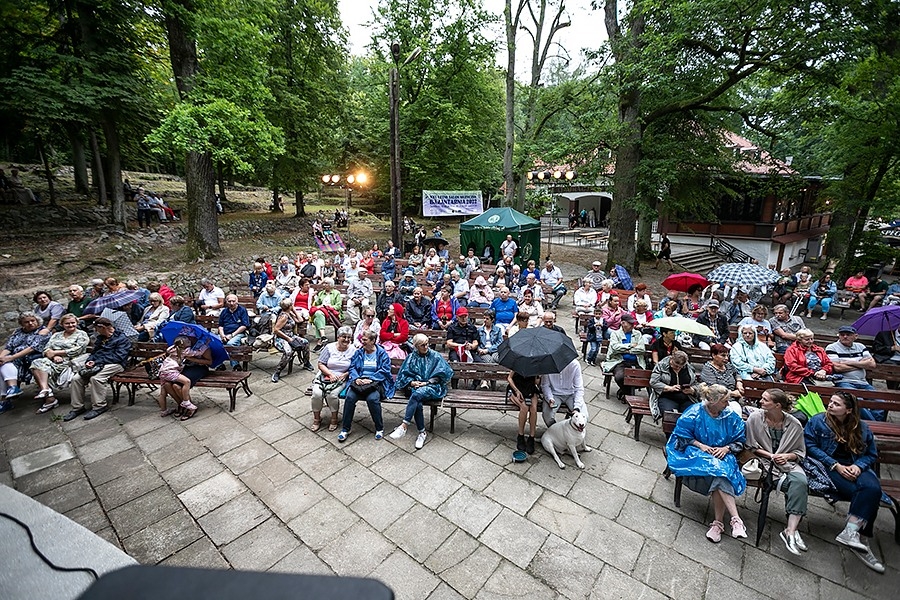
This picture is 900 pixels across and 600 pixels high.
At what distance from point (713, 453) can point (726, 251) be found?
71.9 feet

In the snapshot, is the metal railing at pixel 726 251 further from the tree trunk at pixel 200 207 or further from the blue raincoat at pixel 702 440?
the tree trunk at pixel 200 207

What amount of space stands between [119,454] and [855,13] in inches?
640

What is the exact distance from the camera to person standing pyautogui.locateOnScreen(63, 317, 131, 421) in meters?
5.92

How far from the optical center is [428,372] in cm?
546

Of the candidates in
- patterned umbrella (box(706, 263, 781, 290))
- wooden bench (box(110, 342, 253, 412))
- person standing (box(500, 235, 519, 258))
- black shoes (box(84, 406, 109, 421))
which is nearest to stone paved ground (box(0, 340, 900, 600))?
black shoes (box(84, 406, 109, 421))

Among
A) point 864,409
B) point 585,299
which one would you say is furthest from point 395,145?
point 864,409

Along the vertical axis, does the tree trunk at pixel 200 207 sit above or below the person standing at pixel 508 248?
above

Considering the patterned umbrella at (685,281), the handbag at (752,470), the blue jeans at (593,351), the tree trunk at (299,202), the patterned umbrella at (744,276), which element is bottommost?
the blue jeans at (593,351)

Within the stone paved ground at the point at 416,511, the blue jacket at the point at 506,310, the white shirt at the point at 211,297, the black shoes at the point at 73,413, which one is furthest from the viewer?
the white shirt at the point at 211,297

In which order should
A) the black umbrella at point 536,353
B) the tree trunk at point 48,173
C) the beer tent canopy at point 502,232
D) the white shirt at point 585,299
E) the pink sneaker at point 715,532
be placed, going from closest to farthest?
1. the pink sneaker at point 715,532
2. the black umbrella at point 536,353
3. the white shirt at point 585,299
4. the beer tent canopy at point 502,232
5. the tree trunk at point 48,173

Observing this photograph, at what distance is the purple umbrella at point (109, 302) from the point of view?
7480 mm

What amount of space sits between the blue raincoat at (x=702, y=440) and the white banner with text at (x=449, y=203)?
15.1m

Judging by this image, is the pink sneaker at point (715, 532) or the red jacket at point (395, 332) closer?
the pink sneaker at point (715, 532)

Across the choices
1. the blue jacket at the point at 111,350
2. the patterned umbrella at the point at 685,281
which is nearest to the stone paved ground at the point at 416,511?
the blue jacket at the point at 111,350
